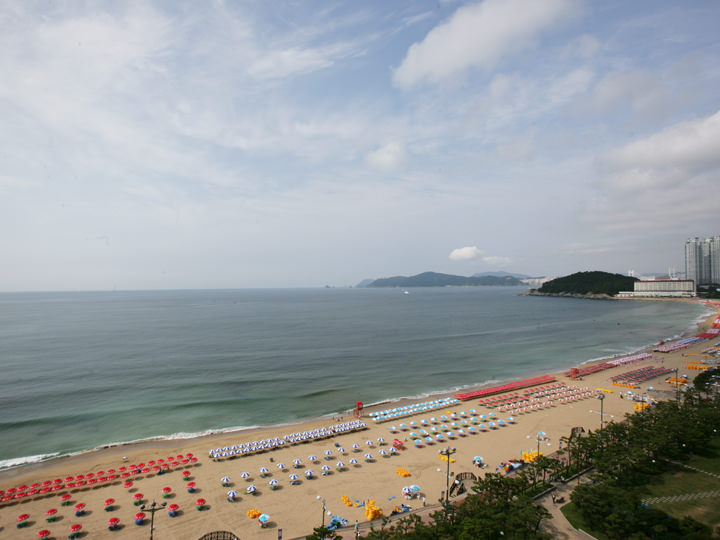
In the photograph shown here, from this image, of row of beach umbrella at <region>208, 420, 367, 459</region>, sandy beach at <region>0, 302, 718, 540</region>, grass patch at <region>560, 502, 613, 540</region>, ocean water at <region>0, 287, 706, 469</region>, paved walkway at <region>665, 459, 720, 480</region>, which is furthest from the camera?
ocean water at <region>0, 287, 706, 469</region>

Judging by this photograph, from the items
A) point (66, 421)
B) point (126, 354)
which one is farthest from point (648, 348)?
point (126, 354)

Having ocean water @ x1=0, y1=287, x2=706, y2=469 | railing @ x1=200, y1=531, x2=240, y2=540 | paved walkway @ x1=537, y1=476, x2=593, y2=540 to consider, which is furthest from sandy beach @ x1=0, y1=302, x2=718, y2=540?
paved walkway @ x1=537, y1=476, x2=593, y2=540

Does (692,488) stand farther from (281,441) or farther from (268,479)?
(281,441)

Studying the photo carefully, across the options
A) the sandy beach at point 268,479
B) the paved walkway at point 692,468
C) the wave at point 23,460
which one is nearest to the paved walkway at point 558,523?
the sandy beach at point 268,479

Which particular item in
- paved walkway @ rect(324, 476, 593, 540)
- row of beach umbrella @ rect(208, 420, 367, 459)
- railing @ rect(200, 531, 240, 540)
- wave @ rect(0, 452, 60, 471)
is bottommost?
wave @ rect(0, 452, 60, 471)

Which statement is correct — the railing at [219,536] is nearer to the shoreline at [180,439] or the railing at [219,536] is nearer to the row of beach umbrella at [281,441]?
the row of beach umbrella at [281,441]

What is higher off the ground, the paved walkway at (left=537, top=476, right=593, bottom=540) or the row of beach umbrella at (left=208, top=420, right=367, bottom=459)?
the paved walkway at (left=537, top=476, right=593, bottom=540)

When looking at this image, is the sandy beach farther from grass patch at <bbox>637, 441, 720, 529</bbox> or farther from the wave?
grass patch at <bbox>637, 441, 720, 529</bbox>
